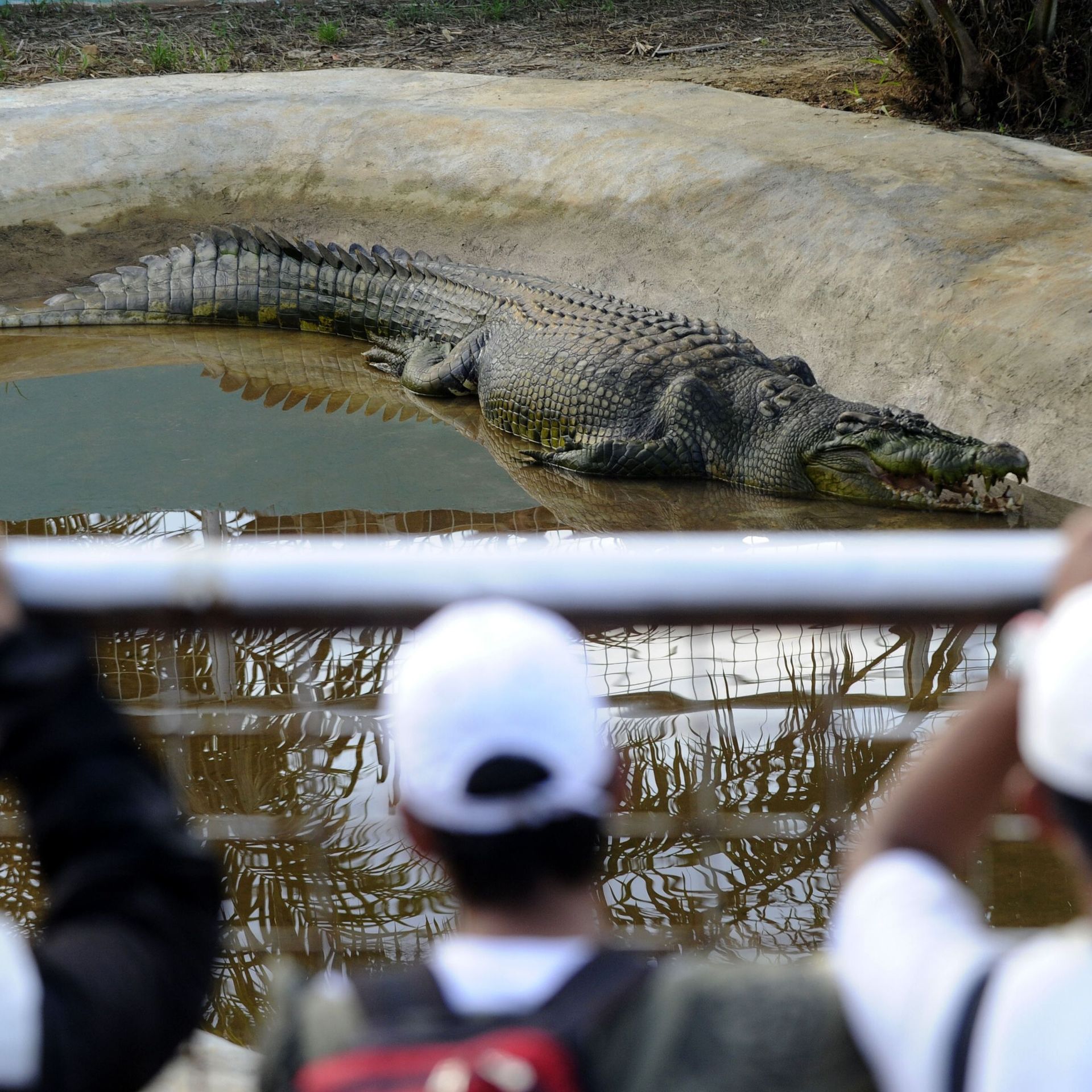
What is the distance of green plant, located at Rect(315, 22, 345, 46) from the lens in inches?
422

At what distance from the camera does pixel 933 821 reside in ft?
2.64

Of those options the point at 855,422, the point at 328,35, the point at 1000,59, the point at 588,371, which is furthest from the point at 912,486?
the point at 328,35

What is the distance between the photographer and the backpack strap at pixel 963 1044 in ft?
2.12

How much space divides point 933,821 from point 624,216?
243 inches

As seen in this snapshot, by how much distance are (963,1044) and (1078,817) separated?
14 centimetres

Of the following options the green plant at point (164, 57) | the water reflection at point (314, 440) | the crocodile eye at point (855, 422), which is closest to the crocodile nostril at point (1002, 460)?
the water reflection at point (314, 440)

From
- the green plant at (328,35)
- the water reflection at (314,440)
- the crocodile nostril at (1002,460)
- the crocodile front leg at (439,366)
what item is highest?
the green plant at (328,35)

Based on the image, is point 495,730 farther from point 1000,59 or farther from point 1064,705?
point 1000,59

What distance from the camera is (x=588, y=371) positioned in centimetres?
539

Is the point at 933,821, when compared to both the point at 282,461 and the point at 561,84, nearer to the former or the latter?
the point at 282,461

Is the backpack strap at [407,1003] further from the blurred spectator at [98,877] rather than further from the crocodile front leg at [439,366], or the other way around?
the crocodile front leg at [439,366]

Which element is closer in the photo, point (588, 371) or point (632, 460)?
point (632, 460)

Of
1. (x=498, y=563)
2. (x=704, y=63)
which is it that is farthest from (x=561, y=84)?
(x=498, y=563)

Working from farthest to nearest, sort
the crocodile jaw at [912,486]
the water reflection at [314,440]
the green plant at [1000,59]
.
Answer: the green plant at [1000,59] → the water reflection at [314,440] → the crocodile jaw at [912,486]
